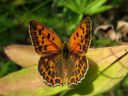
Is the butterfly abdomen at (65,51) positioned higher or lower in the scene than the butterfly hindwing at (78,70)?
higher

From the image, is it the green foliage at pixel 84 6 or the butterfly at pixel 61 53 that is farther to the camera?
the green foliage at pixel 84 6

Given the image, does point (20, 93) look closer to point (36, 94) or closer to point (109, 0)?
point (36, 94)

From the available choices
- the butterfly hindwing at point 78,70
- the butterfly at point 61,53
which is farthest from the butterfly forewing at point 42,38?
the butterfly hindwing at point 78,70

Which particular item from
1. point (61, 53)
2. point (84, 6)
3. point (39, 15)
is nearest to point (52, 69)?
→ point (61, 53)

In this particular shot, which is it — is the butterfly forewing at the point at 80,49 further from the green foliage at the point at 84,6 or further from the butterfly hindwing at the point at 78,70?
the green foliage at the point at 84,6

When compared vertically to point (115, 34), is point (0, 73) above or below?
below

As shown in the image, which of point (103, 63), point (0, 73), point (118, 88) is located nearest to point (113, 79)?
point (103, 63)

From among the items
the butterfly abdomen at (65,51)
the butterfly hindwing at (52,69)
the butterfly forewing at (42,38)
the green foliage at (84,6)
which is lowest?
the butterfly hindwing at (52,69)

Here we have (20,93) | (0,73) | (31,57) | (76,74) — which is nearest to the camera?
(76,74)

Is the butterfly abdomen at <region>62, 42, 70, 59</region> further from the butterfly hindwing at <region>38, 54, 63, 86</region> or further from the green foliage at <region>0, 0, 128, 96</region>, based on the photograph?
the green foliage at <region>0, 0, 128, 96</region>
